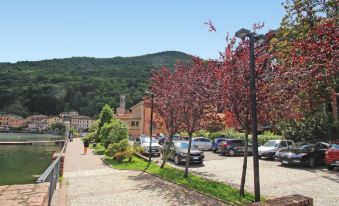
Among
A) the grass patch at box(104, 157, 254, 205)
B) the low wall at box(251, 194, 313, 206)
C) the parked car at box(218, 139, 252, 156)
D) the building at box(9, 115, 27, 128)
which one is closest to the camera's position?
the low wall at box(251, 194, 313, 206)

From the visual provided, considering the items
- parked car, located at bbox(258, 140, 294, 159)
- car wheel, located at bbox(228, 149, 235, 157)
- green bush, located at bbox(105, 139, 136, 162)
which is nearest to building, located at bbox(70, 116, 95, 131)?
green bush, located at bbox(105, 139, 136, 162)

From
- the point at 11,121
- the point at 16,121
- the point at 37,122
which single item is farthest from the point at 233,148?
the point at 16,121

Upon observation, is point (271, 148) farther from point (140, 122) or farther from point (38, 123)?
point (38, 123)

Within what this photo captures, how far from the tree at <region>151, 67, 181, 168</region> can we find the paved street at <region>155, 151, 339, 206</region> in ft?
11.1

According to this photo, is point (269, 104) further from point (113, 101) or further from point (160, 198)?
point (113, 101)

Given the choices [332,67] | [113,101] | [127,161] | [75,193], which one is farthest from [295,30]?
[113,101]

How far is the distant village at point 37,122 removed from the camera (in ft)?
541

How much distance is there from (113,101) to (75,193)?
13376cm

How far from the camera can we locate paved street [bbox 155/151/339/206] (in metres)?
11.8

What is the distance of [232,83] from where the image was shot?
11.4 metres

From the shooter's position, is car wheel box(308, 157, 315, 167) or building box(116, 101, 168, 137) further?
building box(116, 101, 168, 137)

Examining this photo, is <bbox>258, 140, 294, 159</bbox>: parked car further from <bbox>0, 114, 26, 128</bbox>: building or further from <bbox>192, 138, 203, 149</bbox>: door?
<bbox>0, 114, 26, 128</bbox>: building

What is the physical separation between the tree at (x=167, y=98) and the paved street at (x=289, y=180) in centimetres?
339

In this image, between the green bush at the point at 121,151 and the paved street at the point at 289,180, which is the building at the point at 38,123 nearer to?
the green bush at the point at 121,151
